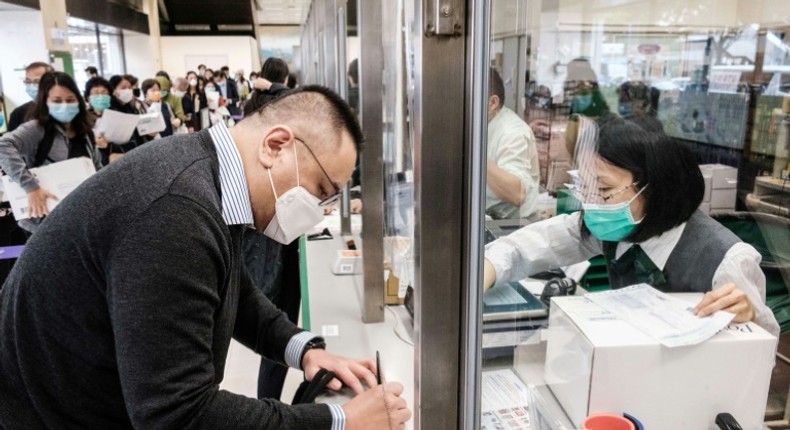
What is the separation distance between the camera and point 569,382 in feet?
3.14

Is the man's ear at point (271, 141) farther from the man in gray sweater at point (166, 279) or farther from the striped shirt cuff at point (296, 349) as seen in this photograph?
the striped shirt cuff at point (296, 349)

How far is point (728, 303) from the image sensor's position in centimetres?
78

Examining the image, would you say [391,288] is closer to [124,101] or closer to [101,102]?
[101,102]

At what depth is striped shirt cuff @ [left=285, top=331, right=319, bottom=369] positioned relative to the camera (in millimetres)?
1272

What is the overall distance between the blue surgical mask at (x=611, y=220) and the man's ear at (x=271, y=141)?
0.53m

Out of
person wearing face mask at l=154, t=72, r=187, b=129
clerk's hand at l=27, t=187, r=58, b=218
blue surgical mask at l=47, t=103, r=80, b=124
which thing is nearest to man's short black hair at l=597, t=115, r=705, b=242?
clerk's hand at l=27, t=187, r=58, b=218

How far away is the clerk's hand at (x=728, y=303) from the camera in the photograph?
29.7 inches

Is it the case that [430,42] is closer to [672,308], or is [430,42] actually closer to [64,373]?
[672,308]

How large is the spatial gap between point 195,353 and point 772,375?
2.57 ft

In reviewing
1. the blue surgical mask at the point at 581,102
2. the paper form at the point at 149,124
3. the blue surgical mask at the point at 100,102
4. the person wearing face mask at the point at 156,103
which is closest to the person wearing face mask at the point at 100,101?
the blue surgical mask at the point at 100,102

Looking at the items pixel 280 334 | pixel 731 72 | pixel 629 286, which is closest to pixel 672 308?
pixel 629 286

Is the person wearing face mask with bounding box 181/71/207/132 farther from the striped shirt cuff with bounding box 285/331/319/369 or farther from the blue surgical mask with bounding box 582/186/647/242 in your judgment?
the blue surgical mask with bounding box 582/186/647/242

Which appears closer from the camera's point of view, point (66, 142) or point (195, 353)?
point (195, 353)

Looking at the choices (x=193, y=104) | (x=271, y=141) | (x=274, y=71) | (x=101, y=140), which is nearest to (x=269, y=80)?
(x=274, y=71)
